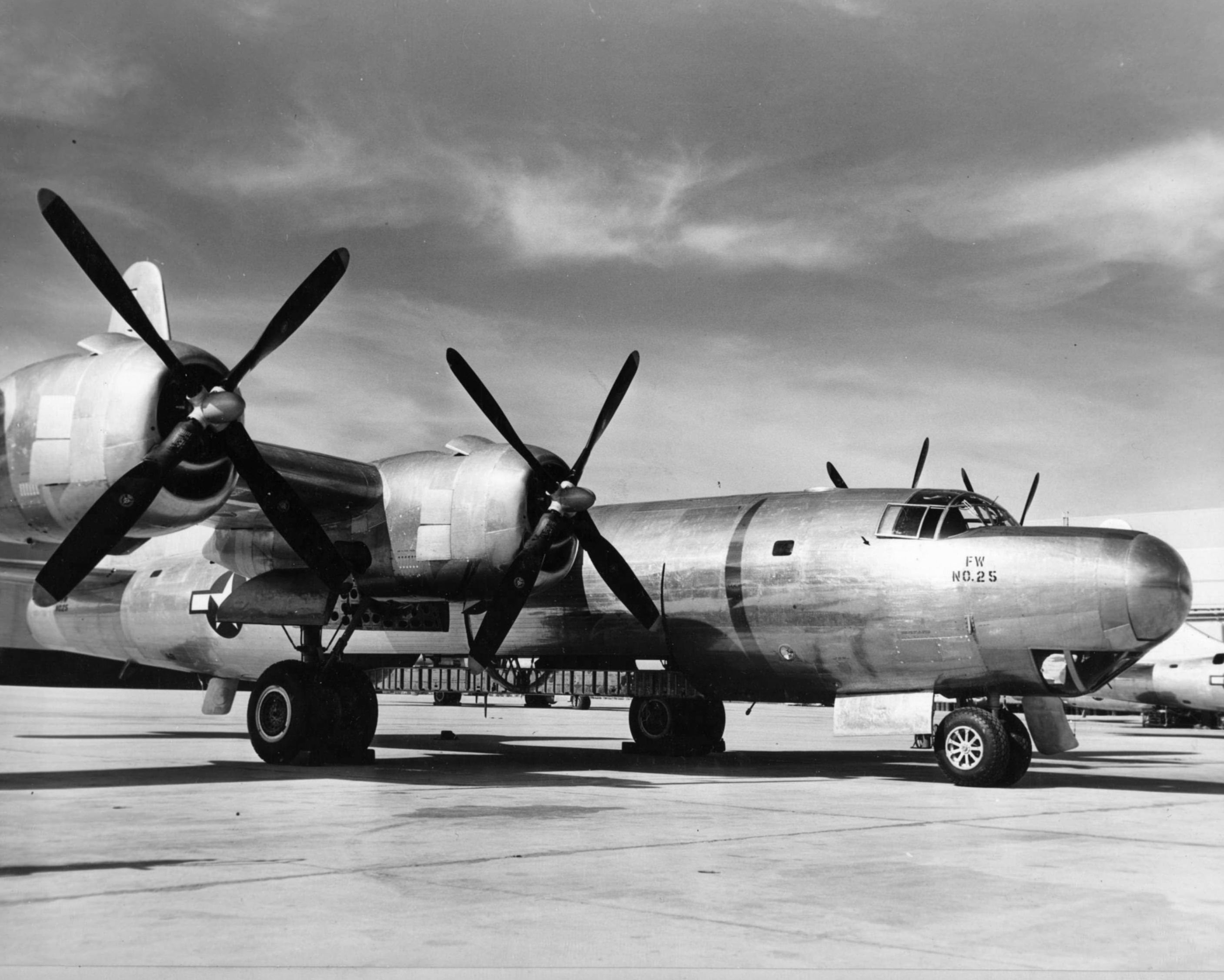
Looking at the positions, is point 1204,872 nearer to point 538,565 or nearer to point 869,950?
point 869,950

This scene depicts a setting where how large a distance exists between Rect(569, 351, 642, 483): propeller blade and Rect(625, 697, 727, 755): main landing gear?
5.51m

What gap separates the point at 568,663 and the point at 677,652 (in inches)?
83.7

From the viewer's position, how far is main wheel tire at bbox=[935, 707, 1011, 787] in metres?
15.3

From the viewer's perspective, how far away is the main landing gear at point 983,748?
1528 cm

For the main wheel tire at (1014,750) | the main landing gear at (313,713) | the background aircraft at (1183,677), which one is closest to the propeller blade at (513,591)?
the main landing gear at (313,713)

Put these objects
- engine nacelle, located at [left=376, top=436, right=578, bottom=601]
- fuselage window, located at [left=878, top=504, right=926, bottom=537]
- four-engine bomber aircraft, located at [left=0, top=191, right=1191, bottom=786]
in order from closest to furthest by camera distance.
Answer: four-engine bomber aircraft, located at [left=0, top=191, right=1191, bottom=786] < fuselage window, located at [left=878, top=504, right=926, bottom=537] < engine nacelle, located at [left=376, top=436, right=578, bottom=601]

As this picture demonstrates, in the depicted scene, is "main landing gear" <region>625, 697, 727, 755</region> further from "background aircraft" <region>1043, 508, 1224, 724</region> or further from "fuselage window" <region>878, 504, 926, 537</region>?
"background aircraft" <region>1043, 508, 1224, 724</region>

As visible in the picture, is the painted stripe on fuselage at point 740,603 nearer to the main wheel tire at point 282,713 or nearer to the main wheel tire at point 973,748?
the main wheel tire at point 973,748

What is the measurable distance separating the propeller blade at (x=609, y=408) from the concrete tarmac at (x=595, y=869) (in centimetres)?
413

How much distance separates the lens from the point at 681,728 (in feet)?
69.4

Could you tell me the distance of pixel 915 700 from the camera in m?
16.1

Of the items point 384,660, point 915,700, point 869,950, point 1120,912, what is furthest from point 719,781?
point 869,950

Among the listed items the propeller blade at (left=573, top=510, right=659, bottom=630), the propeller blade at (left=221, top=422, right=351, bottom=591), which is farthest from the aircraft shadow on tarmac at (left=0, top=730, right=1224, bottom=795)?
the propeller blade at (left=221, top=422, right=351, bottom=591)

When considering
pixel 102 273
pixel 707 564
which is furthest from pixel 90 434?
pixel 707 564
